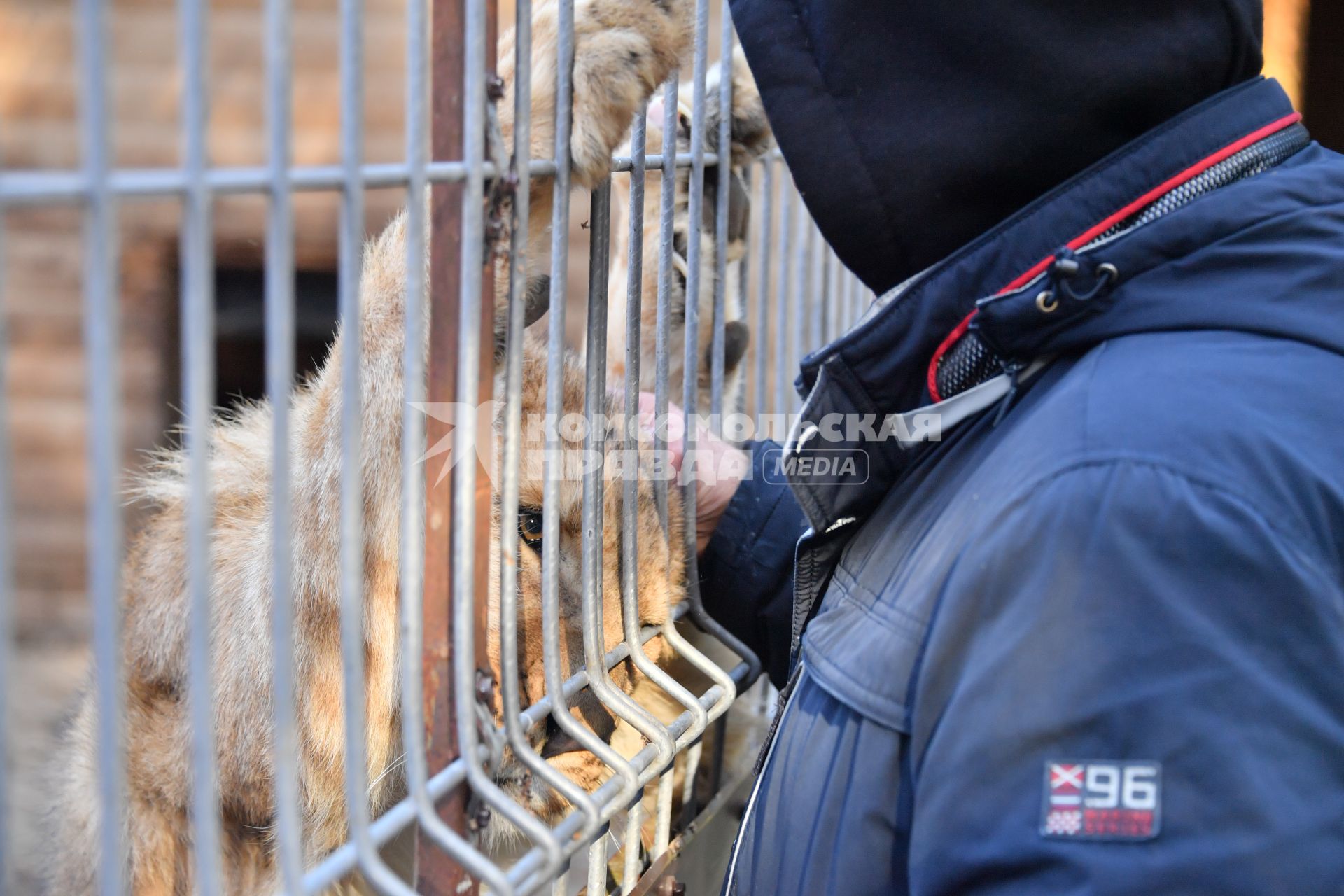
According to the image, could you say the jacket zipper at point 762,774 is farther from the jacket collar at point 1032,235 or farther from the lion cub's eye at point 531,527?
the lion cub's eye at point 531,527

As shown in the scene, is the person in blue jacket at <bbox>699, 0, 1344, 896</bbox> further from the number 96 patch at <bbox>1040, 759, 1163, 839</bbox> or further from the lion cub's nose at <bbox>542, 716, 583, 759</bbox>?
the lion cub's nose at <bbox>542, 716, 583, 759</bbox>

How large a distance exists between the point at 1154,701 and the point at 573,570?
122 centimetres

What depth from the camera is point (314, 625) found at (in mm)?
2096

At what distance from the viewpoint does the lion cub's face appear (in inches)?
79.8

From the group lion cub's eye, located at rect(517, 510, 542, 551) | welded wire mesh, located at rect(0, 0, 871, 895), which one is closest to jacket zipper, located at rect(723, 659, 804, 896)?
welded wire mesh, located at rect(0, 0, 871, 895)

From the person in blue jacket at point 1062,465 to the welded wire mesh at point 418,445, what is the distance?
29cm

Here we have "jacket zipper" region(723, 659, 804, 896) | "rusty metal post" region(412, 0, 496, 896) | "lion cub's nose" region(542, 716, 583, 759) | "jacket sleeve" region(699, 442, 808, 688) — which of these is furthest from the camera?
"jacket sleeve" region(699, 442, 808, 688)

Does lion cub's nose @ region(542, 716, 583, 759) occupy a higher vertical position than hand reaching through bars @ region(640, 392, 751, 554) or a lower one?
lower

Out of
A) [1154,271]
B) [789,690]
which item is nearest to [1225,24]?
[1154,271]

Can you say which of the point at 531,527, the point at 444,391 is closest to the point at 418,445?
the point at 444,391

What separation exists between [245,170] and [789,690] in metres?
1.05

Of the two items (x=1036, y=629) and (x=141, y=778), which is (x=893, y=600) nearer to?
(x=1036, y=629)

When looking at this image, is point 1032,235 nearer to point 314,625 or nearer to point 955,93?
point 955,93

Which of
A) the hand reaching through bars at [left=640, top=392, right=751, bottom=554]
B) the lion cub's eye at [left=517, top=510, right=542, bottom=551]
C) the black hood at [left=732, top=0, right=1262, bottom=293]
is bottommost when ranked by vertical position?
the lion cub's eye at [left=517, top=510, right=542, bottom=551]
